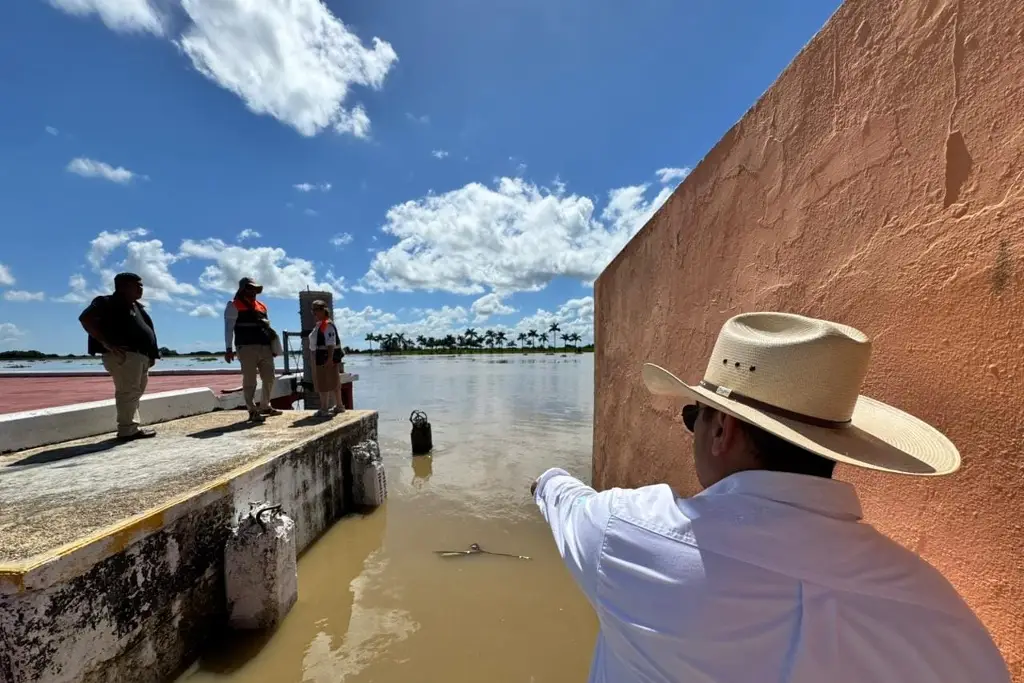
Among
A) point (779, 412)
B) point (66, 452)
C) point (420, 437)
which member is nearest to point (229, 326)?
point (66, 452)

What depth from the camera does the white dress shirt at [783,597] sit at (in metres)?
0.76

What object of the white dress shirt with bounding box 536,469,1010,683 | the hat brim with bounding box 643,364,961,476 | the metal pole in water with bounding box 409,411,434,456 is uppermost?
the hat brim with bounding box 643,364,961,476

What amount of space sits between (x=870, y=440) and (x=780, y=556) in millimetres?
430

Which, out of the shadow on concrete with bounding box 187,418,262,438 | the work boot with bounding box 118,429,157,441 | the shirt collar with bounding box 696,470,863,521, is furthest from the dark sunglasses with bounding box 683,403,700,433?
the work boot with bounding box 118,429,157,441

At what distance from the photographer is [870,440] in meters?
1.02

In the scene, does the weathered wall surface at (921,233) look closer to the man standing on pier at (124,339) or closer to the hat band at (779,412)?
the hat band at (779,412)

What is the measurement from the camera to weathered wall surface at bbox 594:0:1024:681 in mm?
1169

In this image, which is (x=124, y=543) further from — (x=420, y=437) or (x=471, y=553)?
(x=420, y=437)

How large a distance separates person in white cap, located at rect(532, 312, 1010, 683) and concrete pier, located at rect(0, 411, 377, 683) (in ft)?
6.92

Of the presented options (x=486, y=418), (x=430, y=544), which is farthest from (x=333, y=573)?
(x=486, y=418)

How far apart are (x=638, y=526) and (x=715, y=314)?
194 cm

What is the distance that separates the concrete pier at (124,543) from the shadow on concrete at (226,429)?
39 cm

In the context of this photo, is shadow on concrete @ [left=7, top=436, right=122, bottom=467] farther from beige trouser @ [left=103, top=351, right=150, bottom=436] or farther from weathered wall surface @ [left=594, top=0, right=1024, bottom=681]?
weathered wall surface @ [left=594, top=0, right=1024, bottom=681]

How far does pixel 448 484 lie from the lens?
20.7 feet
